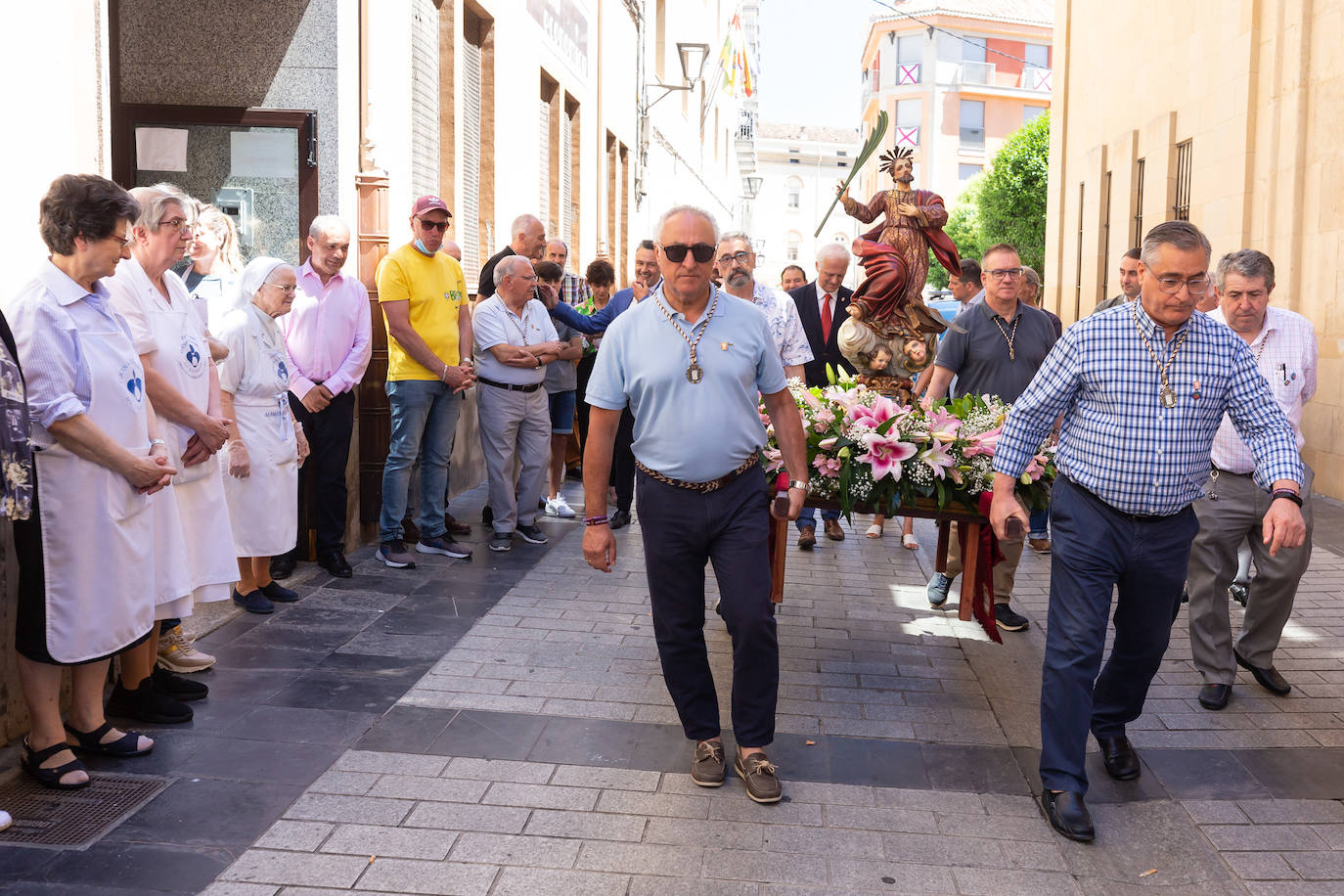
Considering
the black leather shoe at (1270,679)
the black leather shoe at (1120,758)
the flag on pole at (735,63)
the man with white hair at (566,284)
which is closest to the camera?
the black leather shoe at (1120,758)

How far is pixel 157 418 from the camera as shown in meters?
5.26

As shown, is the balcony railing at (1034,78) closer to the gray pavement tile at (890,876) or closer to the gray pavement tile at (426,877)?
the gray pavement tile at (890,876)

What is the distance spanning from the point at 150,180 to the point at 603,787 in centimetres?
647

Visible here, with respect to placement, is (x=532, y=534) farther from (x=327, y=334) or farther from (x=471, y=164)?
(x=471, y=164)

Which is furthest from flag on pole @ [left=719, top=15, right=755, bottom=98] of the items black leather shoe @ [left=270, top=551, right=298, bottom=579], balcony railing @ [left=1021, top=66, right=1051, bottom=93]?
balcony railing @ [left=1021, top=66, right=1051, bottom=93]

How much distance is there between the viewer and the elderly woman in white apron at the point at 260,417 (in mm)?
6523

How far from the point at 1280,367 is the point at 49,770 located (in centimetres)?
517

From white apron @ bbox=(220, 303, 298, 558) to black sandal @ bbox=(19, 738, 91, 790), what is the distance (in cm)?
215

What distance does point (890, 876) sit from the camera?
3867 mm

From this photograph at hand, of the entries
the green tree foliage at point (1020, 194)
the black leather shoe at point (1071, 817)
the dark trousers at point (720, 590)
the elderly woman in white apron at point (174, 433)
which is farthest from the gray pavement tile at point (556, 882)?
the green tree foliage at point (1020, 194)

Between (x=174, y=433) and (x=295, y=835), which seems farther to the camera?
(x=174, y=433)

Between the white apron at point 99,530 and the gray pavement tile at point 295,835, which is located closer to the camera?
the gray pavement tile at point 295,835

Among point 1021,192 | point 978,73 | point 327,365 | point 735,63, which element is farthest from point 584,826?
point 978,73

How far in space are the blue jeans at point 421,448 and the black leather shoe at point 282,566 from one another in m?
0.74
